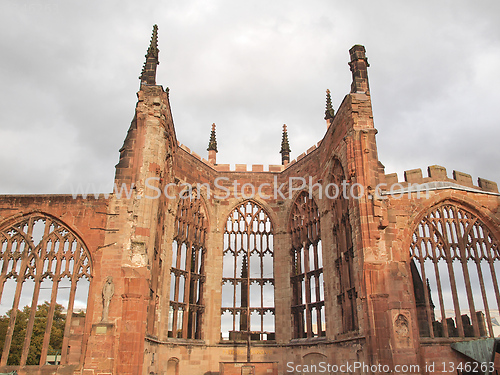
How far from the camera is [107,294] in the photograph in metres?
16.3

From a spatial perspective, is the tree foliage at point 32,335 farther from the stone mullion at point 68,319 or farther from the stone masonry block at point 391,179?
the stone masonry block at point 391,179

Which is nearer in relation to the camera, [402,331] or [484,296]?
[402,331]

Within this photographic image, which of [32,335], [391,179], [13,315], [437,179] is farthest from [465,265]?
[32,335]

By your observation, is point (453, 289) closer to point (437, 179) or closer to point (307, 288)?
point (437, 179)

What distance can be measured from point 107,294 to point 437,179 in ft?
46.2

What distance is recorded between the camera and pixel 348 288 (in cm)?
1880

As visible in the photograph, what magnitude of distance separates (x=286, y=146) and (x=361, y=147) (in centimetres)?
1074

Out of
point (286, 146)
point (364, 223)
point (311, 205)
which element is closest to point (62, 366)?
point (364, 223)

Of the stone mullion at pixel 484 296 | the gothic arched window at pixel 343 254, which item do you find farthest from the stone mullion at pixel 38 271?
the stone mullion at pixel 484 296

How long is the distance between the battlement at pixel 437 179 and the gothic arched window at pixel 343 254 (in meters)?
2.24

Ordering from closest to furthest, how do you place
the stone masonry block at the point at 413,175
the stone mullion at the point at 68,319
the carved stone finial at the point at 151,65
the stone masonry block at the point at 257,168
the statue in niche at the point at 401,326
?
the statue in niche at the point at 401,326 < the stone mullion at the point at 68,319 < the stone masonry block at the point at 413,175 < the carved stone finial at the point at 151,65 < the stone masonry block at the point at 257,168

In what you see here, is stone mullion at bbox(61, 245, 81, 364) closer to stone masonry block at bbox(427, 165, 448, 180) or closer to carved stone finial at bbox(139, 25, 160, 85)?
carved stone finial at bbox(139, 25, 160, 85)

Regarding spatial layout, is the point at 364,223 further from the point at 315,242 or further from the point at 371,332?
the point at 315,242

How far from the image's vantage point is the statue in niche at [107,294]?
629 inches
